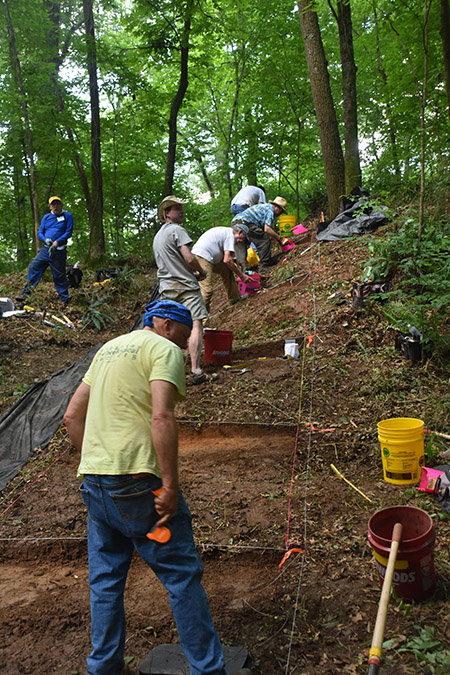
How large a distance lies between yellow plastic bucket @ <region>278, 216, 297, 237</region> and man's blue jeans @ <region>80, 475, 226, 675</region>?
9.67 metres

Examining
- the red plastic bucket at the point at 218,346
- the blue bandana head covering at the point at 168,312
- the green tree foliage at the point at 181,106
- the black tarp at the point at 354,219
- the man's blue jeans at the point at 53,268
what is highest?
the green tree foliage at the point at 181,106

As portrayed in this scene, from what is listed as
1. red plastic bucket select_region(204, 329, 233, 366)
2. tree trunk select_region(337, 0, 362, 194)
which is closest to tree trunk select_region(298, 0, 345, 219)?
tree trunk select_region(337, 0, 362, 194)

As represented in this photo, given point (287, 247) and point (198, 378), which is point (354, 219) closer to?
point (287, 247)

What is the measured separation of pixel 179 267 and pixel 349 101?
5448 millimetres

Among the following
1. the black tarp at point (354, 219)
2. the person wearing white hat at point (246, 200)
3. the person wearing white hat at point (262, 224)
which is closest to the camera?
the black tarp at point (354, 219)

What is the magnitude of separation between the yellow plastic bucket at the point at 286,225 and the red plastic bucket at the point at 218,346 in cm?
583

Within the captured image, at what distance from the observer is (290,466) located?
4.05 meters

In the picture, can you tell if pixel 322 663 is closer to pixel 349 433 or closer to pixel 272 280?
pixel 349 433

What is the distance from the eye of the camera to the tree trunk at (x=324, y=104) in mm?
8680

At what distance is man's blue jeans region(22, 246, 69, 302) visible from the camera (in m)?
9.36

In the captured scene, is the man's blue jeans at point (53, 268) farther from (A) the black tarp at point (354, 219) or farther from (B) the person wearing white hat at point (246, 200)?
(A) the black tarp at point (354, 219)

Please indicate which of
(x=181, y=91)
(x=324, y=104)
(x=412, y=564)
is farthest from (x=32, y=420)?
(x=181, y=91)

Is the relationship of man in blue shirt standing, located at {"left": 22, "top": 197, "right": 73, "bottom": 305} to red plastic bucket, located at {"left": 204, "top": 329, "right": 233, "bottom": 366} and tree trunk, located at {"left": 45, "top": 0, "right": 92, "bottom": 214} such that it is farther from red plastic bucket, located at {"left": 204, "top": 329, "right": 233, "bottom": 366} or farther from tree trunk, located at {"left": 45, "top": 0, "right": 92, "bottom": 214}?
red plastic bucket, located at {"left": 204, "top": 329, "right": 233, "bottom": 366}

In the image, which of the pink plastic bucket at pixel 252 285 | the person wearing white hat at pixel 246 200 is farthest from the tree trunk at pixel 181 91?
the pink plastic bucket at pixel 252 285
